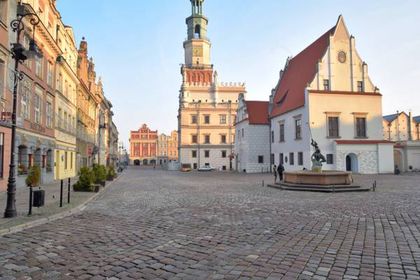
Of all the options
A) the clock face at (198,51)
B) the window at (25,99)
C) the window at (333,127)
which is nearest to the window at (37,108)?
the window at (25,99)

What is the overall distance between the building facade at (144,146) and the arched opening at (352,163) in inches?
4055

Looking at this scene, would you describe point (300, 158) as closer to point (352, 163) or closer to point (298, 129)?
point (298, 129)

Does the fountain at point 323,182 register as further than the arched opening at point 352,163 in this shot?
No

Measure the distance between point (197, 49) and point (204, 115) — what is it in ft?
53.1

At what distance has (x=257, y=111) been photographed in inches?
2076

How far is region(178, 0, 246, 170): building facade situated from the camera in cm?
7112

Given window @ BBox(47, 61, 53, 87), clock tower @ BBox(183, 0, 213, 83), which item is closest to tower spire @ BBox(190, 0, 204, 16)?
clock tower @ BBox(183, 0, 213, 83)

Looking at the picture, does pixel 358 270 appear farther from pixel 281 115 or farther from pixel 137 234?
pixel 281 115

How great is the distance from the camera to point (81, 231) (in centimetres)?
835

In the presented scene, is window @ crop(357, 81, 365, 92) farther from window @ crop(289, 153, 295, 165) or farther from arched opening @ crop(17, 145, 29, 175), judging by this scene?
arched opening @ crop(17, 145, 29, 175)

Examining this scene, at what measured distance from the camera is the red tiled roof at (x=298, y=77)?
1624 inches

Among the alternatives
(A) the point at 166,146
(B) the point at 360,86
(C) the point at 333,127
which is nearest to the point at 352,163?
(C) the point at 333,127

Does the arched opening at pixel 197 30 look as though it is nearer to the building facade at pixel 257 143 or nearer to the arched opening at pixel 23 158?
the building facade at pixel 257 143

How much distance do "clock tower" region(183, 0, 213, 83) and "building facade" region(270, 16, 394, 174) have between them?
116 ft
